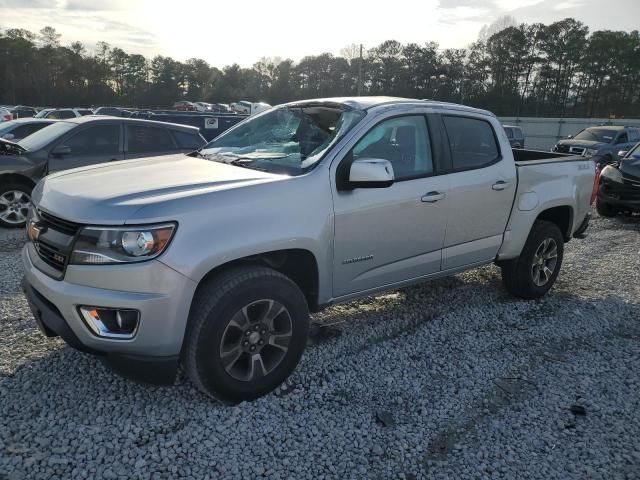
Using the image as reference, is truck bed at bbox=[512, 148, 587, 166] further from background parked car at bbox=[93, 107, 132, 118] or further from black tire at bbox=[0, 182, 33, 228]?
background parked car at bbox=[93, 107, 132, 118]

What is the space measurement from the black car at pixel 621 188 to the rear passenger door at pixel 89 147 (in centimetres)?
887

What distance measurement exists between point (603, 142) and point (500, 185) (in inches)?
631

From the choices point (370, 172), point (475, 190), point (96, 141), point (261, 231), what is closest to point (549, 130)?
point (96, 141)

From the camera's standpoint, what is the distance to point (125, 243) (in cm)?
257

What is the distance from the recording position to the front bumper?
2.57 metres

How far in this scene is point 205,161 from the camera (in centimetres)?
374

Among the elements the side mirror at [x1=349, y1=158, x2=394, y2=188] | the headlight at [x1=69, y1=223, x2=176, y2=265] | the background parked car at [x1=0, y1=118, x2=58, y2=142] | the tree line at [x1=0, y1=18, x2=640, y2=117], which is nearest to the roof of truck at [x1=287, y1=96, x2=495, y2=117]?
the side mirror at [x1=349, y1=158, x2=394, y2=188]

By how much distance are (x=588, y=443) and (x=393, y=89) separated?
68.6m

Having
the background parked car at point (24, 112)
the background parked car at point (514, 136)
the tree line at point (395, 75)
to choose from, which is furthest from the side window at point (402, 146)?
the tree line at point (395, 75)

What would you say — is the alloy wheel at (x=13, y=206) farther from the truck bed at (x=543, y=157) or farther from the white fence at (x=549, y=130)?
the white fence at (x=549, y=130)

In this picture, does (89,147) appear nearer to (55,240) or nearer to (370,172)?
(55,240)

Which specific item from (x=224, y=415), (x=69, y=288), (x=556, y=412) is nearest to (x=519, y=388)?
(x=556, y=412)

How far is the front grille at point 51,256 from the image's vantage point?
2.75 m

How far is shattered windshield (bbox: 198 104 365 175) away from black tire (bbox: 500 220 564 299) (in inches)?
91.9
